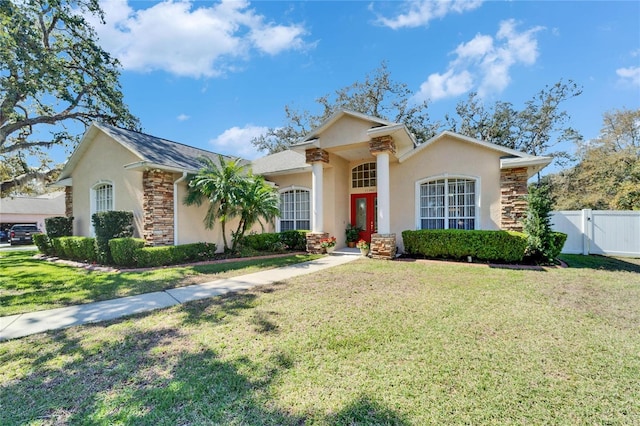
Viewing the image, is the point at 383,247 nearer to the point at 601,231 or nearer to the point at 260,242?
the point at 260,242

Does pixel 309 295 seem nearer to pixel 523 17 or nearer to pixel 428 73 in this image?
pixel 523 17

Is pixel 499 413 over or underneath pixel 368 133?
underneath

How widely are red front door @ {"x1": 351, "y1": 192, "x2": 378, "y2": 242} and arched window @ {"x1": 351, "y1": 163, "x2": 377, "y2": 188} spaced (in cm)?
57

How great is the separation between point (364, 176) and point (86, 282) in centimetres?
1145

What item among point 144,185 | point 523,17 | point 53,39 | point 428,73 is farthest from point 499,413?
point 53,39

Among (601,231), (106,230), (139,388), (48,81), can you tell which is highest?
(48,81)

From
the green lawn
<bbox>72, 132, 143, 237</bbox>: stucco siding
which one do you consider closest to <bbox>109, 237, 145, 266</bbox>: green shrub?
<bbox>72, 132, 143, 237</bbox>: stucco siding

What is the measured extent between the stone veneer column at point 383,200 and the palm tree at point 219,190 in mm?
5536

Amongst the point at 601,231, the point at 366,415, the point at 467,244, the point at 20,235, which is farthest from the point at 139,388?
the point at 20,235

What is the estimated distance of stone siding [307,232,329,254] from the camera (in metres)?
12.3

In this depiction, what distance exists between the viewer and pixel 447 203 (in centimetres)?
1147

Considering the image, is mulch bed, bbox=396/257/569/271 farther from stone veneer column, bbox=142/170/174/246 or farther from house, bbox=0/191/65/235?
house, bbox=0/191/65/235

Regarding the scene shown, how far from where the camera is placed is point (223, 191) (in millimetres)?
10578

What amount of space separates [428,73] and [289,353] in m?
19.7
